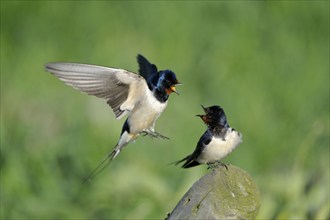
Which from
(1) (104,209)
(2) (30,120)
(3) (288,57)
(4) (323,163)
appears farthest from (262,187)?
(3) (288,57)

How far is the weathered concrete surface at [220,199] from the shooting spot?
7.96 feet

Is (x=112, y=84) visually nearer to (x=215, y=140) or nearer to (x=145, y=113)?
(x=145, y=113)

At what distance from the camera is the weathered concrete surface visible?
2.43m

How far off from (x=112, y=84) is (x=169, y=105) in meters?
3.49

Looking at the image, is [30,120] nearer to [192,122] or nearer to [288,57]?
[192,122]

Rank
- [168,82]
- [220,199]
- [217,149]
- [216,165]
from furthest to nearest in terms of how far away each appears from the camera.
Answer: [168,82], [217,149], [216,165], [220,199]

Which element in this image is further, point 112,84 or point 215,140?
point 112,84

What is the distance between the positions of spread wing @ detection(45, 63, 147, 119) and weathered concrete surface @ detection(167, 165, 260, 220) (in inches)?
32.8

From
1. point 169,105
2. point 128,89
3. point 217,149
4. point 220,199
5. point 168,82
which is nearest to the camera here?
point 220,199

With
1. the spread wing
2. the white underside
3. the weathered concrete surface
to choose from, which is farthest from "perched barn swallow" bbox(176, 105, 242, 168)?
the weathered concrete surface

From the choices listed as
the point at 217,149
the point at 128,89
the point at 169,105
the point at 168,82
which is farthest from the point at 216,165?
the point at 169,105

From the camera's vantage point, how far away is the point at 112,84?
11.4ft

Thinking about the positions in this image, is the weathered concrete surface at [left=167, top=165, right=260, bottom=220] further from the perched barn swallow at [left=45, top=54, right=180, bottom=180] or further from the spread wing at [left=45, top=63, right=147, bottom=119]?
the spread wing at [left=45, top=63, right=147, bottom=119]

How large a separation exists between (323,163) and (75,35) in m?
2.70
